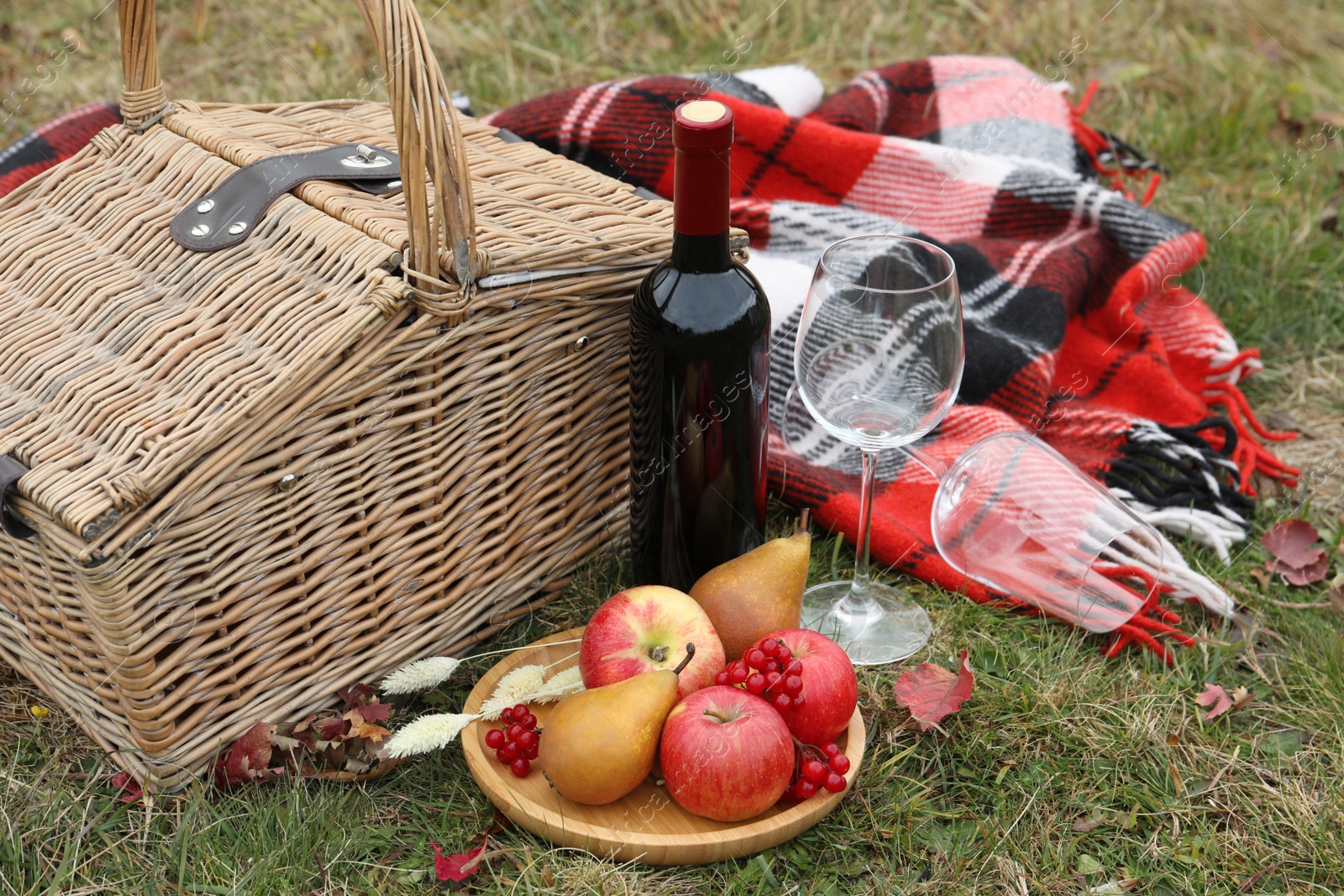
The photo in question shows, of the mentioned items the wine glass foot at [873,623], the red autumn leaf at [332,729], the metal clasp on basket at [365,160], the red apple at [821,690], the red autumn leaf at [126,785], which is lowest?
the wine glass foot at [873,623]

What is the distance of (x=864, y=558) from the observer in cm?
150

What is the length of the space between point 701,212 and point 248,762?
31.1 inches

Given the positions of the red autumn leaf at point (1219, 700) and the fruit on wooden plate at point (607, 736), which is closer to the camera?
the fruit on wooden plate at point (607, 736)

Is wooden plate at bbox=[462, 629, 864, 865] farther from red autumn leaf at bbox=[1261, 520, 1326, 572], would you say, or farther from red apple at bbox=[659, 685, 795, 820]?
red autumn leaf at bbox=[1261, 520, 1326, 572]

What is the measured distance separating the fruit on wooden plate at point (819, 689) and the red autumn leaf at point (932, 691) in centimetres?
14

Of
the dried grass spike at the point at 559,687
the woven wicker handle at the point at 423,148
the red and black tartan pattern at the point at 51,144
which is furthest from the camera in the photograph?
the red and black tartan pattern at the point at 51,144

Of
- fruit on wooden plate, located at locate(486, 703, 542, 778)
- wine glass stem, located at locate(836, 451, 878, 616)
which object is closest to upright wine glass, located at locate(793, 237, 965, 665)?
wine glass stem, located at locate(836, 451, 878, 616)

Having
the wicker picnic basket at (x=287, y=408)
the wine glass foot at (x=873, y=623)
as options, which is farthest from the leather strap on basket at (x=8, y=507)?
the wine glass foot at (x=873, y=623)

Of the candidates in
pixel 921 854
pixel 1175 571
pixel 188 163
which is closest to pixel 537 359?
pixel 188 163

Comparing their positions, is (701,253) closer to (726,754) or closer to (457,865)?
(726,754)

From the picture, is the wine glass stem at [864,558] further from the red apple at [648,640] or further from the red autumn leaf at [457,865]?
the red autumn leaf at [457,865]

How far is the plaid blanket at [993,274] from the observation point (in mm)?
1786

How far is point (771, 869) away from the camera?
47.7 inches

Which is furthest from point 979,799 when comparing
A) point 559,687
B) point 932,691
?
point 559,687
